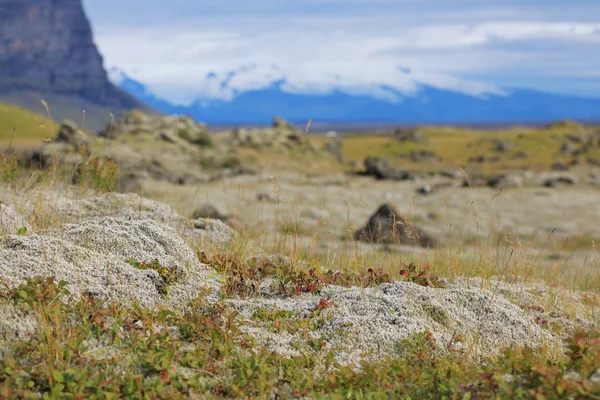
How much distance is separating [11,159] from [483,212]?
19.4m

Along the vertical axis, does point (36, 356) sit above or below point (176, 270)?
below

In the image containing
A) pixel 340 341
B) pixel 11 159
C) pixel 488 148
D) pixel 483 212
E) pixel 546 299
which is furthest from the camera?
pixel 488 148

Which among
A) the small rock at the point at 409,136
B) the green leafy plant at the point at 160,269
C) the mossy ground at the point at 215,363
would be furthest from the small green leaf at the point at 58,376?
the small rock at the point at 409,136

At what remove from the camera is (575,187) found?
32.6 meters

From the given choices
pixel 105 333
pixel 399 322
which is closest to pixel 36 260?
pixel 105 333

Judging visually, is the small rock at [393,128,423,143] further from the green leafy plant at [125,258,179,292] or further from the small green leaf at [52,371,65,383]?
the small green leaf at [52,371,65,383]

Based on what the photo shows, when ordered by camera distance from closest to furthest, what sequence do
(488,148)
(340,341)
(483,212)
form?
(340,341) < (483,212) < (488,148)

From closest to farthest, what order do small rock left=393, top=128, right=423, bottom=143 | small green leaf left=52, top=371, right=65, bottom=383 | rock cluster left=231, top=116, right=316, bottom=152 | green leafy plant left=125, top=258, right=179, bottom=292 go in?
small green leaf left=52, top=371, right=65, bottom=383 → green leafy plant left=125, top=258, right=179, bottom=292 → rock cluster left=231, top=116, right=316, bottom=152 → small rock left=393, top=128, right=423, bottom=143

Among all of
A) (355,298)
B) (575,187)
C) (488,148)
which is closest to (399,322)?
(355,298)

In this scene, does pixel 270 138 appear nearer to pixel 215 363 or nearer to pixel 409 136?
pixel 409 136

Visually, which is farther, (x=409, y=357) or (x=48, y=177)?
(x=48, y=177)

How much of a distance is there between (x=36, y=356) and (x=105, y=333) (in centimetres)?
55

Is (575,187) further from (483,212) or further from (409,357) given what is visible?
(409,357)

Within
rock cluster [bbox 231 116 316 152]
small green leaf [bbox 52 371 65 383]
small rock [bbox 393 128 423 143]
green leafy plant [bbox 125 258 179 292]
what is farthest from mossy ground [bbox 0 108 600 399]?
small rock [bbox 393 128 423 143]
